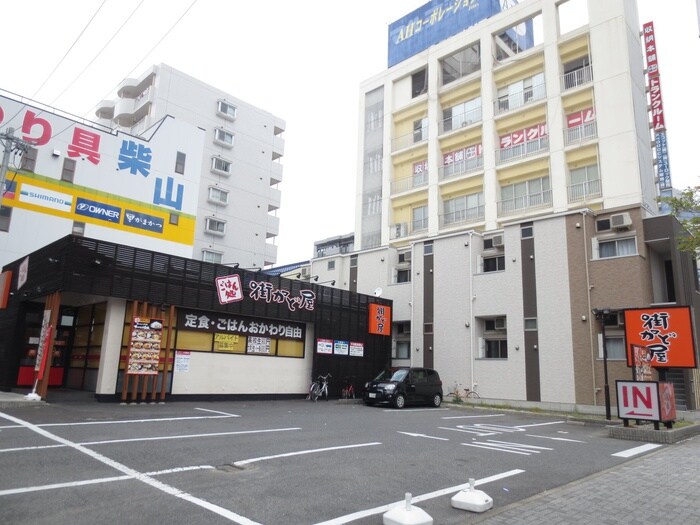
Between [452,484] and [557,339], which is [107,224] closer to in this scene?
[557,339]

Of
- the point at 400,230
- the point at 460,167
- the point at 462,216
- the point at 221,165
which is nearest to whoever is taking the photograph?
the point at 462,216

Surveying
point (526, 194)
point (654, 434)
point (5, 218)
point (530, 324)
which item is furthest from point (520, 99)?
point (5, 218)

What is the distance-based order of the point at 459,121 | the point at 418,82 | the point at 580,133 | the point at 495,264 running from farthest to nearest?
the point at 418,82
the point at 459,121
the point at 580,133
the point at 495,264

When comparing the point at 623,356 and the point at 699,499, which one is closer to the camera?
the point at 699,499

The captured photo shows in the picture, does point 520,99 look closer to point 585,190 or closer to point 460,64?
point 460,64

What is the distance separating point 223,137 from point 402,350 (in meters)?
27.9

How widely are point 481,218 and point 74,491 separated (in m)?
25.3

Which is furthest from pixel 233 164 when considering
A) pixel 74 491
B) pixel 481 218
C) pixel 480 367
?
pixel 74 491

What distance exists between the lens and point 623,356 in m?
18.4

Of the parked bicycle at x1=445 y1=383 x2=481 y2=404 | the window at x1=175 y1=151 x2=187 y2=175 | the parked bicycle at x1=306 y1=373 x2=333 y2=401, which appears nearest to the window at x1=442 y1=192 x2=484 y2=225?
the parked bicycle at x1=445 y1=383 x2=481 y2=404

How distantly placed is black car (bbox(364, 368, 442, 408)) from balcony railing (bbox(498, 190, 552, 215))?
11102 millimetres

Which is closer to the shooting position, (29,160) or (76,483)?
(76,483)

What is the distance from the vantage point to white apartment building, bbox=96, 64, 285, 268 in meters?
40.7

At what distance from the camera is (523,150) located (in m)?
27.0
